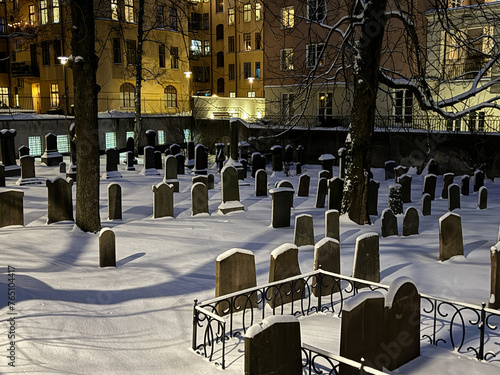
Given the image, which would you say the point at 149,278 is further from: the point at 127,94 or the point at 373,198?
the point at 127,94

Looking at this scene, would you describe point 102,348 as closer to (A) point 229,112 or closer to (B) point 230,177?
(B) point 230,177

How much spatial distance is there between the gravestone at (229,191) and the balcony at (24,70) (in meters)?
32.1

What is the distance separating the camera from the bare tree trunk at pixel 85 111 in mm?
10062

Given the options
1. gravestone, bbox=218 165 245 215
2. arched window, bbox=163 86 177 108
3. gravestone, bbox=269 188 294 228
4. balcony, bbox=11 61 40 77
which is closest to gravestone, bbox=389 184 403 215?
gravestone, bbox=269 188 294 228

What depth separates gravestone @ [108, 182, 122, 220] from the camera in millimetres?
12059

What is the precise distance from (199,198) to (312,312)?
6236mm

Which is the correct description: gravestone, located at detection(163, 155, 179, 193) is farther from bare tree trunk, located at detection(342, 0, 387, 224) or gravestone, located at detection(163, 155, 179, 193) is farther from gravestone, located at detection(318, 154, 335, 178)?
bare tree trunk, located at detection(342, 0, 387, 224)

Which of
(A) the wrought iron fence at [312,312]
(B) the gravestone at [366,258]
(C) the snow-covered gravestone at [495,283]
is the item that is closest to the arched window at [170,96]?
(B) the gravestone at [366,258]

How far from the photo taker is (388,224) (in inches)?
437

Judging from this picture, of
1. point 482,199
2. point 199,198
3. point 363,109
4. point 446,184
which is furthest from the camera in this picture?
point 446,184

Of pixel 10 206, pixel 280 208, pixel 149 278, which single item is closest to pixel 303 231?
pixel 280 208

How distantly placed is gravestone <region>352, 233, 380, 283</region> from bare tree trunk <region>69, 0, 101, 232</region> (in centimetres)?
555

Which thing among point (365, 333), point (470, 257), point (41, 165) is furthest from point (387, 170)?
point (365, 333)

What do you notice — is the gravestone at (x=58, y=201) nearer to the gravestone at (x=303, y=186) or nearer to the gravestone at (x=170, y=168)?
the gravestone at (x=170, y=168)
